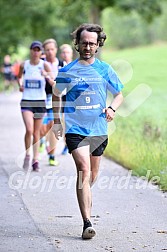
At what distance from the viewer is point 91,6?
34.2 m

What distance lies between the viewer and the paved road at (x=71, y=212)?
758 cm

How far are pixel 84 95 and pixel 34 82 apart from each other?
489cm

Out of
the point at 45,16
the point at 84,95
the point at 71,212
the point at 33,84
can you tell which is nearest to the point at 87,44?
the point at 84,95

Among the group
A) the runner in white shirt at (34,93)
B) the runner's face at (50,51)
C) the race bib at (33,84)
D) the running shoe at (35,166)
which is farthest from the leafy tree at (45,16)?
the running shoe at (35,166)

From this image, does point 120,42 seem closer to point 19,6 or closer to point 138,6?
point 19,6

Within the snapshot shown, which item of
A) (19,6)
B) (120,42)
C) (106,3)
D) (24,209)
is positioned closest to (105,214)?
(24,209)

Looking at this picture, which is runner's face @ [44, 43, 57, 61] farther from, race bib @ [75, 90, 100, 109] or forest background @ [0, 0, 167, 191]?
race bib @ [75, 90, 100, 109]

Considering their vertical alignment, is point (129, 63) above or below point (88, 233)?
above

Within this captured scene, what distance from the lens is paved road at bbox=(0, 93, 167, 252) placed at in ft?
24.9

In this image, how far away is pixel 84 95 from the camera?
314 inches

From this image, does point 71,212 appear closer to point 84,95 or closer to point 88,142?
point 88,142

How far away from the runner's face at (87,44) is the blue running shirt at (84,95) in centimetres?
12

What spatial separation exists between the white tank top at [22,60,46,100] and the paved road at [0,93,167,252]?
3.84 ft

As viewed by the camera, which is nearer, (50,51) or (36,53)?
(36,53)
